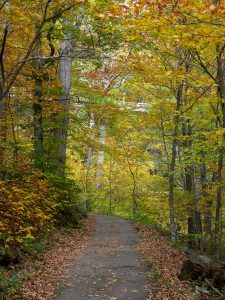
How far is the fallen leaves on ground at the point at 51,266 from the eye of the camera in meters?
5.91

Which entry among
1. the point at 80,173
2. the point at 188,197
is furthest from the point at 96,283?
the point at 80,173

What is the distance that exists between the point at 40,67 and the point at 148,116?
4.83 m

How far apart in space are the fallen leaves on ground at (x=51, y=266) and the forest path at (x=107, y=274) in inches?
8.0

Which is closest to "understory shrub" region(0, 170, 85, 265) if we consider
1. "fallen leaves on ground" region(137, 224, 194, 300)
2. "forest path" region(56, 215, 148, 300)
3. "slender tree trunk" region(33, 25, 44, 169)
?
"slender tree trunk" region(33, 25, 44, 169)

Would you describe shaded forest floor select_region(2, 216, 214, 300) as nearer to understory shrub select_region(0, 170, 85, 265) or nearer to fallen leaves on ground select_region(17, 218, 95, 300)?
fallen leaves on ground select_region(17, 218, 95, 300)

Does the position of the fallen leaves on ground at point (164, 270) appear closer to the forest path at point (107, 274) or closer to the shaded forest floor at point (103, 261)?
the shaded forest floor at point (103, 261)

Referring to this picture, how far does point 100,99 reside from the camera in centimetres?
1315

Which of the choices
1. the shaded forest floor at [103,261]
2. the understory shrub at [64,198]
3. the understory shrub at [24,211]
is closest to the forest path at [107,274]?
the shaded forest floor at [103,261]

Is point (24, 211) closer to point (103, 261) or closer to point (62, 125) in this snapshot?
point (103, 261)

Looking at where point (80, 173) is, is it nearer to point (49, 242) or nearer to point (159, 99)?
point (159, 99)

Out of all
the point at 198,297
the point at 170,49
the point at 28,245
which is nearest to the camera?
the point at 198,297

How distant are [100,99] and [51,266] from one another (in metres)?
7.47

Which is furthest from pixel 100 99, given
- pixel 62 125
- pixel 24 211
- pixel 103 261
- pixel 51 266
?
pixel 51 266

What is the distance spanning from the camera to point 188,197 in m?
13.6
